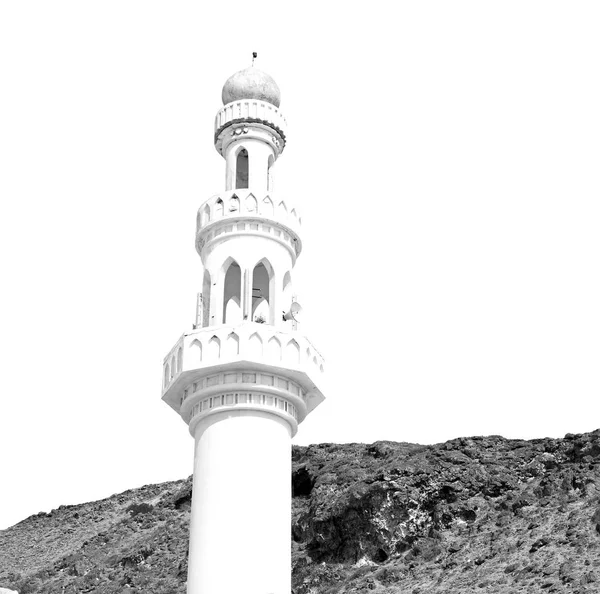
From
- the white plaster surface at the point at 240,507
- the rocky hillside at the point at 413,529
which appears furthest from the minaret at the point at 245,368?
the rocky hillside at the point at 413,529

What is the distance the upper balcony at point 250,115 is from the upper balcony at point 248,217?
1.72m

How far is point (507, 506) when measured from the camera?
154ft

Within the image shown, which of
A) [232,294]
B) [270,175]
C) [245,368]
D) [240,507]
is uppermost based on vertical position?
[270,175]

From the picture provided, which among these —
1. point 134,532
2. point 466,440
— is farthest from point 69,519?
point 466,440

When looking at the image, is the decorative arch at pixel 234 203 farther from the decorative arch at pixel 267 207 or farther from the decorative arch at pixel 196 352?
the decorative arch at pixel 196 352

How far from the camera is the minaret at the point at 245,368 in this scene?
15.9m

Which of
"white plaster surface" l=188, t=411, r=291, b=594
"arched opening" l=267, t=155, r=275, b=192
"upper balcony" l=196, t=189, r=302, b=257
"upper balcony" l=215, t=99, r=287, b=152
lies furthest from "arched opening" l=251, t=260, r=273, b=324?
"upper balcony" l=215, t=99, r=287, b=152

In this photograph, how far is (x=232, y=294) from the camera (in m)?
18.7

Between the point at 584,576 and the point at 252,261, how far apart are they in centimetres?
2167

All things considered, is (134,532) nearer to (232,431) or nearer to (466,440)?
(466,440)

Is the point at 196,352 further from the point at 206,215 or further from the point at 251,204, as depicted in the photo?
the point at 251,204

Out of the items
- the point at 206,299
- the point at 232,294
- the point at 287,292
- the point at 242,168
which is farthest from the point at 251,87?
the point at 206,299

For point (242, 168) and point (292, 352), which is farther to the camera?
point (242, 168)

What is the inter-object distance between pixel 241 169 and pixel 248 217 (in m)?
2.06
